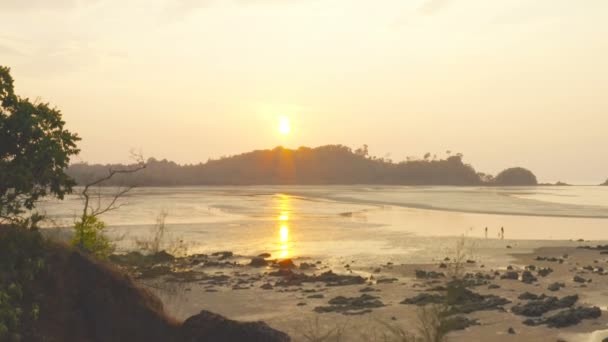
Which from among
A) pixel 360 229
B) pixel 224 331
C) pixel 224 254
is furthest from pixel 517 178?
pixel 224 331

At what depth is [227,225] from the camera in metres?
49.8

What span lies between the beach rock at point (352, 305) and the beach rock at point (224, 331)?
10.2 m

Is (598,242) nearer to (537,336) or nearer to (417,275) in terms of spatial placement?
(417,275)

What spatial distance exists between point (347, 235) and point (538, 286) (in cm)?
2021

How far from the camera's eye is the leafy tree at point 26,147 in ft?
30.6

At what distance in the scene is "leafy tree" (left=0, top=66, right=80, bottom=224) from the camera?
9320 millimetres

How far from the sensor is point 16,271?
927cm

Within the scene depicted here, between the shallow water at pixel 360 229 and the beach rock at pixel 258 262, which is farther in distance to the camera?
the shallow water at pixel 360 229

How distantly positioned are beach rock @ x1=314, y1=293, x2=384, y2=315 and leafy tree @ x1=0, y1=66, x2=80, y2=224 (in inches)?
486

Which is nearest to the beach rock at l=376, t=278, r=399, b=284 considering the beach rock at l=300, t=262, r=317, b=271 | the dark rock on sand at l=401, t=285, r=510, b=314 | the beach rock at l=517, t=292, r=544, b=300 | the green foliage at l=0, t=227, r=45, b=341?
the dark rock on sand at l=401, t=285, r=510, b=314

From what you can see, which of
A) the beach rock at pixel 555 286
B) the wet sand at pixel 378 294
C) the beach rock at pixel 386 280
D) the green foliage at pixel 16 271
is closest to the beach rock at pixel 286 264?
the wet sand at pixel 378 294

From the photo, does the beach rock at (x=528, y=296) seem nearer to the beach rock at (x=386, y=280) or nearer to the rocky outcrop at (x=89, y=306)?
the beach rock at (x=386, y=280)

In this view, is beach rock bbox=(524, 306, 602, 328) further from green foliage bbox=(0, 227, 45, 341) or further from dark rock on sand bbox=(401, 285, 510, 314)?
green foliage bbox=(0, 227, 45, 341)

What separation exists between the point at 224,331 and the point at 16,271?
10.9 feet
